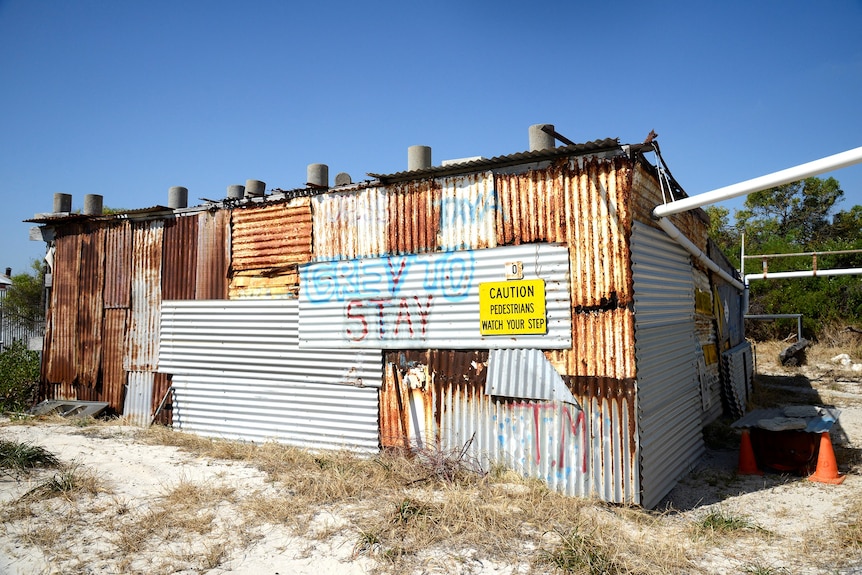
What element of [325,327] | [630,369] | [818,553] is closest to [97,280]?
[325,327]

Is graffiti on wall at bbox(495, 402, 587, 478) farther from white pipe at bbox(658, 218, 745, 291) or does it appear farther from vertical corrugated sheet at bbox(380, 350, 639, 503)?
white pipe at bbox(658, 218, 745, 291)

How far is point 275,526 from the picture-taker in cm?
581

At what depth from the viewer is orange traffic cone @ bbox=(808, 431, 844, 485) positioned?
7449mm

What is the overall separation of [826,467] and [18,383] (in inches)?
609

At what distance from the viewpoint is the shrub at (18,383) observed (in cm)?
1183

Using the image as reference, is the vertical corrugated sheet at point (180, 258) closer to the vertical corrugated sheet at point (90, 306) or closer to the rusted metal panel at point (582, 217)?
the vertical corrugated sheet at point (90, 306)

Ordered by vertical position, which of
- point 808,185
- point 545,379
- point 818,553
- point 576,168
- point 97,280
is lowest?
point 818,553

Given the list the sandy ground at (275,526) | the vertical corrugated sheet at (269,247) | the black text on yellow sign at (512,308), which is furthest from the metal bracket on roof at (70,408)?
the black text on yellow sign at (512,308)

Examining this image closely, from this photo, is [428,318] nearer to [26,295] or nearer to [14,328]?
[14,328]

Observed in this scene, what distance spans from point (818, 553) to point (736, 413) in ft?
23.4

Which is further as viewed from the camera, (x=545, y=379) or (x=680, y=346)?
(x=680, y=346)

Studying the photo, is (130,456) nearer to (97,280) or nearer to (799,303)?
(97,280)

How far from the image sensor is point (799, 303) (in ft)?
80.7

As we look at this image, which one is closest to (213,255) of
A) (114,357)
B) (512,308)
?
(114,357)
